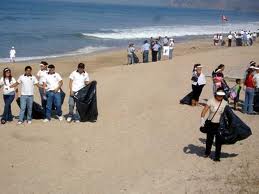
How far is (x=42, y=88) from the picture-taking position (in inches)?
475

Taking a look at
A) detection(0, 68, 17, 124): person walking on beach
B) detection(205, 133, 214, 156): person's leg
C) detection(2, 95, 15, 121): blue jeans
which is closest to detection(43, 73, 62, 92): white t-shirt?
detection(0, 68, 17, 124): person walking on beach

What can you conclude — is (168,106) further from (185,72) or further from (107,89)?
(185,72)

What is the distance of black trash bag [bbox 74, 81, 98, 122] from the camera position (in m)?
11.8

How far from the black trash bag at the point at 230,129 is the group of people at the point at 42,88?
406 centimetres

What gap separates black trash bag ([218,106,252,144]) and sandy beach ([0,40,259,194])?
450 mm

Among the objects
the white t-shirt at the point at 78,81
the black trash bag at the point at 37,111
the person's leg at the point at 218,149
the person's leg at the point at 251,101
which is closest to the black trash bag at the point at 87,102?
the white t-shirt at the point at 78,81

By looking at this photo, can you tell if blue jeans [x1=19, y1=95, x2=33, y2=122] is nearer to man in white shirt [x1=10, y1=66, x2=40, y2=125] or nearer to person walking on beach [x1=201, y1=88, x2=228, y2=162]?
man in white shirt [x1=10, y1=66, x2=40, y2=125]

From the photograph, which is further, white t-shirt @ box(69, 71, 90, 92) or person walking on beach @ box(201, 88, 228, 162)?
white t-shirt @ box(69, 71, 90, 92)

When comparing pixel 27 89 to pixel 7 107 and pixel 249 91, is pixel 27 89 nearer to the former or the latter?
pixel 7 107

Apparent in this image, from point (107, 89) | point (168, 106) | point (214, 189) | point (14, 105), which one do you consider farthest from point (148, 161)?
point (107, 89)

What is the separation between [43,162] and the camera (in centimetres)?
916

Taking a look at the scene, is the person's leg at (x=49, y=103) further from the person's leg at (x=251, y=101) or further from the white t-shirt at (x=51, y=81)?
the person's leg at (x=251, y=101)

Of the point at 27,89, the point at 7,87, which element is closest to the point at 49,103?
the point at 27,89

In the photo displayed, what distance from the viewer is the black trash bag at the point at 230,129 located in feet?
29.5
